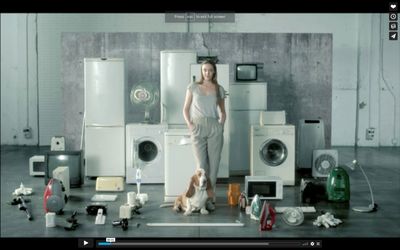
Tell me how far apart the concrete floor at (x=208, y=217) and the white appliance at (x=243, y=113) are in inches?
15.3

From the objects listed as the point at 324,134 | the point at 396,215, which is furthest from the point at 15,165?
the point at 396,215

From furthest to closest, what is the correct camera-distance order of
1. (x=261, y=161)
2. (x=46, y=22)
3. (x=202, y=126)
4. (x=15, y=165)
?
(x=46, y=22), (x=15, y=165), (x=261, y=161), (x=202, y=126)

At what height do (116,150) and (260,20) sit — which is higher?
(260,20)

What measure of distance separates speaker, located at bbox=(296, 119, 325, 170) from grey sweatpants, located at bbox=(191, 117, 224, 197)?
286cm

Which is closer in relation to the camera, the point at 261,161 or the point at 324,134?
the point at 261,161

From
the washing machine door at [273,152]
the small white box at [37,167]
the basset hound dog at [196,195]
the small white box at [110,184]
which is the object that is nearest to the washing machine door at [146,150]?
the small white box at [110,184]

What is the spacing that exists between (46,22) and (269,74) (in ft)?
16.5

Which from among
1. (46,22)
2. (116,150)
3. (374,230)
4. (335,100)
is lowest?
(374,230)

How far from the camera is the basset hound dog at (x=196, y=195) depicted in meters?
5.05

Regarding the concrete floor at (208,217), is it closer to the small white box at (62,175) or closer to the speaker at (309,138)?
the small white box at (62,175)

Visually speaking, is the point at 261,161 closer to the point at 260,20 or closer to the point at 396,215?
the point at 396,215

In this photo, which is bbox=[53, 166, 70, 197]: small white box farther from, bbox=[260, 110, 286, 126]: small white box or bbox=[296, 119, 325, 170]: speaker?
bbox=[296, 119, 325, 170]: speaker

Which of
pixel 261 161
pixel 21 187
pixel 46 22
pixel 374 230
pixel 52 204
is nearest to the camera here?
pixel 374 230

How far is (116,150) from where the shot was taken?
741cm
